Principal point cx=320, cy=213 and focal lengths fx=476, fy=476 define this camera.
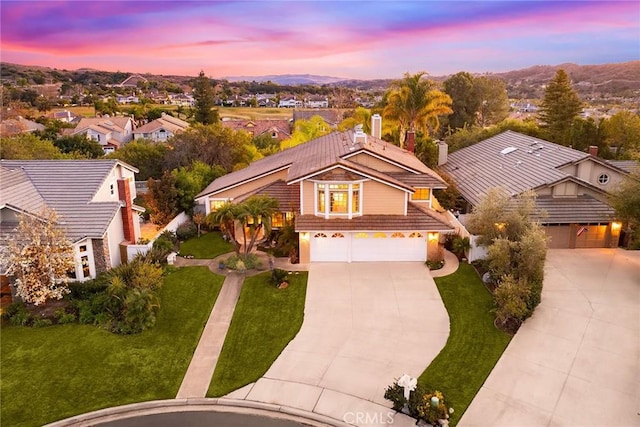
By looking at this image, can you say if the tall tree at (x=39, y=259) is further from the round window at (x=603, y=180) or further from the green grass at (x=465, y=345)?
the round window at (x=603, y=180)

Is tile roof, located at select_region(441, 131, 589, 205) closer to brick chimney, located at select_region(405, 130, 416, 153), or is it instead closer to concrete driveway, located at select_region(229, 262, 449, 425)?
brick chimney, located at select_region(405, 130, 416, 153)

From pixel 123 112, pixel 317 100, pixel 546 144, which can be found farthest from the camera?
pixel 317 100

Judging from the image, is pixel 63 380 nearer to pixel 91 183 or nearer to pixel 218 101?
pixel 91 183

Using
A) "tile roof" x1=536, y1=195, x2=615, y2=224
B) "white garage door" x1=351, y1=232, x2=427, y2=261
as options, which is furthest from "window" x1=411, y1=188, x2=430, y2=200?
"tile roof" x1=536, y1=195, x2=615, y2=224

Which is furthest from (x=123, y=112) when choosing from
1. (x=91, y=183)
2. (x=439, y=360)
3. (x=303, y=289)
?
(x=439, y=360)

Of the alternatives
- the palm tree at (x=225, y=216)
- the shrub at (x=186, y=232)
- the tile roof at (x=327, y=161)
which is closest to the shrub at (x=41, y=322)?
the palm tree at (x=225, y=216)

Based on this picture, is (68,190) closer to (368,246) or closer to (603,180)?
(368,246)
